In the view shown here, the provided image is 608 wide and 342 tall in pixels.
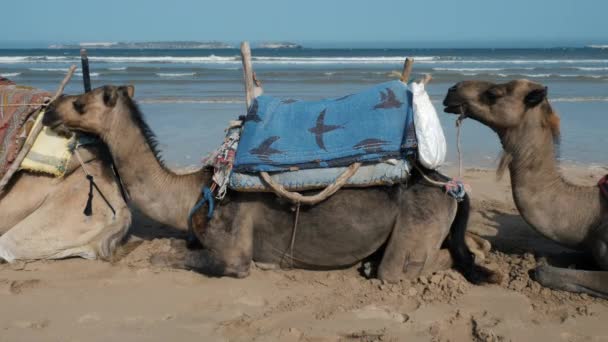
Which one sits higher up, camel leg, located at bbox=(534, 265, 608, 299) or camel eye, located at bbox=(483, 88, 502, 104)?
camel eye, located at bbox=(483, 88, 502, 104)

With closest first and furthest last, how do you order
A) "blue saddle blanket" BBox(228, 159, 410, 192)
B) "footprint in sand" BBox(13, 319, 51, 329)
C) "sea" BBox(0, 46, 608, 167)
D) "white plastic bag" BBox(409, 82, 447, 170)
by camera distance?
"footprint in sand" BBox(13, 319, 51, 329)
"white plastic bag" BBox(409, 82, 447, 170)
"blue saddle blanket" BBox(228, 159, 410, 192)
"sea" BBox(0, 46, 608, 167)

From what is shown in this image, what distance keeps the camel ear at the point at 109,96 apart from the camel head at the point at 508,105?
2.61m

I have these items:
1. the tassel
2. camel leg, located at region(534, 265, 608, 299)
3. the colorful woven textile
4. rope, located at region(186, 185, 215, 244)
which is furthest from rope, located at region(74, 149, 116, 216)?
camel leg, located at region(534, 265, 608, 299)

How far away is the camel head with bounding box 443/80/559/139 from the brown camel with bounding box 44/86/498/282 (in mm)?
586

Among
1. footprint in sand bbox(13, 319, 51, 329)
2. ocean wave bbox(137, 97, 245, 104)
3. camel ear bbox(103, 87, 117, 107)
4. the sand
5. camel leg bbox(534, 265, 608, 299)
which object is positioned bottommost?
ocean wave bbox(137, 97, 245, 104)

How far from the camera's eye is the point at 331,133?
184 inches

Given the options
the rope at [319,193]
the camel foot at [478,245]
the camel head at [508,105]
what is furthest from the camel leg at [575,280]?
the rope at [319,193]

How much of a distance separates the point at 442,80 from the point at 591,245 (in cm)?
1732

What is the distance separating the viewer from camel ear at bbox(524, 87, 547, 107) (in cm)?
445

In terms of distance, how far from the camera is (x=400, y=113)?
4.66 m

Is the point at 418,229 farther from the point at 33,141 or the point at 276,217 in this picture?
the point at 33,141

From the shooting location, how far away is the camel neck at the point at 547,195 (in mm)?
4648

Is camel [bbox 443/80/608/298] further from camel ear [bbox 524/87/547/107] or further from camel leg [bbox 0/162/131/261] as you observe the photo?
camel leg [bbox 0/162/131/261]

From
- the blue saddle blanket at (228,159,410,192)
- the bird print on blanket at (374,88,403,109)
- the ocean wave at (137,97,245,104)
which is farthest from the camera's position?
the ocean wave at (137,97,245,104)
